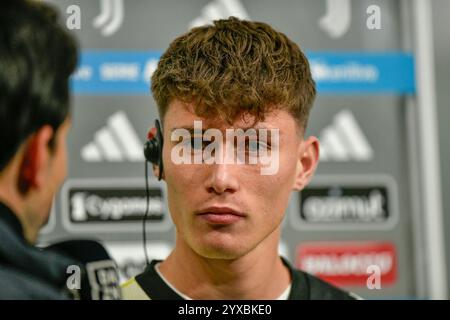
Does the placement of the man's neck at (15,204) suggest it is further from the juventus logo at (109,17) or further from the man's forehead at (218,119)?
the juventus logo at (109,17)

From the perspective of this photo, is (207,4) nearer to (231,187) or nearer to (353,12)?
(353,12)

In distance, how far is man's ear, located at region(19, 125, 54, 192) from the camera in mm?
842

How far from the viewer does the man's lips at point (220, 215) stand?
890 mm

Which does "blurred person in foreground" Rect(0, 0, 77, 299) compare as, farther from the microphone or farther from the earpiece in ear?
the earpiece in ear

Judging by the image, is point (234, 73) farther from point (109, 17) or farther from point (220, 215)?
point (109, 17)

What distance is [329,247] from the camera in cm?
143

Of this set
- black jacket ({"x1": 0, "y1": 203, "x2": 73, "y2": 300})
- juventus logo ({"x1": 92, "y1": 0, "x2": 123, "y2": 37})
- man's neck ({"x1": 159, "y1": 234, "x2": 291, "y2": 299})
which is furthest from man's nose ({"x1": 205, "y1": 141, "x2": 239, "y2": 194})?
juventus logo ({"x1": 92, "y1": 0, "x2": 123, "y2": 37})

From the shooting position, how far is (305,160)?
997 mm

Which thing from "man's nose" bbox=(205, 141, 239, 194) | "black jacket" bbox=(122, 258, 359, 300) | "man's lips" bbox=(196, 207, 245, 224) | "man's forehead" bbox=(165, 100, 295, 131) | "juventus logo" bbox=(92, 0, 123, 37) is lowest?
"black jacket" bbox=(122, 258, 359, 300)

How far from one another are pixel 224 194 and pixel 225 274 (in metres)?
0.14

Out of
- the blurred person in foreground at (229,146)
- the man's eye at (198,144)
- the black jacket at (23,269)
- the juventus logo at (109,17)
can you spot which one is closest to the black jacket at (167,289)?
the blurred person in foreground at (229,146)

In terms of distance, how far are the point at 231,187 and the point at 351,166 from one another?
549 millimetres

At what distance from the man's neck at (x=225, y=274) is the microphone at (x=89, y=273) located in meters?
0.09

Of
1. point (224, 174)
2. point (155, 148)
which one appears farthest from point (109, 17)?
point (224, 174)
